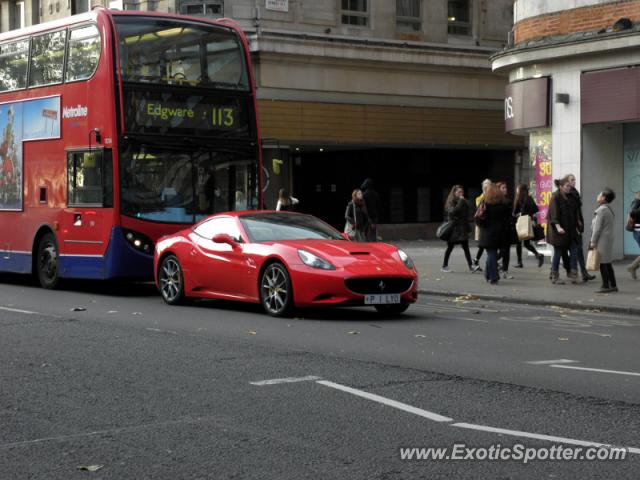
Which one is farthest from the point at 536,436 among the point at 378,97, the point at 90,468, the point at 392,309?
the point at 378,97

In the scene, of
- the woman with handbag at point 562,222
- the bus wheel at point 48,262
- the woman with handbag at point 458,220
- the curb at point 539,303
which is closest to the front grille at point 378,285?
the curb at point 539,303

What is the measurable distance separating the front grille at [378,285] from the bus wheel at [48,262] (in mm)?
6996

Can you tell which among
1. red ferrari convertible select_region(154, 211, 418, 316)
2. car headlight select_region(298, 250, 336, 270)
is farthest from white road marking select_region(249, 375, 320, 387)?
car headlight select_region(298, 250, 336, 270)

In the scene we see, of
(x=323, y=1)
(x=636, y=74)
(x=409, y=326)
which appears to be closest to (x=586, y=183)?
(x=636, y=74)

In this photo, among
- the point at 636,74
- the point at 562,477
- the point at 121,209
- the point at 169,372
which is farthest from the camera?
the point at 636,74

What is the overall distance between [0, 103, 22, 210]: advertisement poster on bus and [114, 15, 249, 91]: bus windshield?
3200mm

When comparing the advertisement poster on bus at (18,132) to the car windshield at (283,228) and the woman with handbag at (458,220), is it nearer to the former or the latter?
the car windshield at (283,228)

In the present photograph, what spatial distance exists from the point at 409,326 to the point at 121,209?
19.8ft

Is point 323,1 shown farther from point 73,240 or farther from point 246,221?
point 246,221

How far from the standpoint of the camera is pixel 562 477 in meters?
5.89

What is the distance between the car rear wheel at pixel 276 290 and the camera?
13766 millimetres

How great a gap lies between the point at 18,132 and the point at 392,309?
8.39 meters

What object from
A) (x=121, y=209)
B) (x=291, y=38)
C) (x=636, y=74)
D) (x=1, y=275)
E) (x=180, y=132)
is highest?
(x=291, y=38)

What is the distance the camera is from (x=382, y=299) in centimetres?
1367
